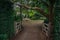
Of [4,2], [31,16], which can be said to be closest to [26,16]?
[31,16]

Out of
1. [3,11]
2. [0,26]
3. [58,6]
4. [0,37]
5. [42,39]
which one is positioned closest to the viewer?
[58,6]

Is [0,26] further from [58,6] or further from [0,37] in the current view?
[58,6]

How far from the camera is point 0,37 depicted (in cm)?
858

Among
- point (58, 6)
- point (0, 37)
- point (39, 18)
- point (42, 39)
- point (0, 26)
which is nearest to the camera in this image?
point (58, 6)

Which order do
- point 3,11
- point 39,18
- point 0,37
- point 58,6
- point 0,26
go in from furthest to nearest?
point 39,18 → point 3,11 → point 0,26 → point 0,37 → point 58,6

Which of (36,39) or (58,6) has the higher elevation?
(58,6)

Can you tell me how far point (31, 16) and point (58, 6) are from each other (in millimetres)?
20637

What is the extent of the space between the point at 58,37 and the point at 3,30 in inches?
168

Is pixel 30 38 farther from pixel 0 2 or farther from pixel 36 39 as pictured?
pixel 0 2

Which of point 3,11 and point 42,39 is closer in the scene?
point 3,11

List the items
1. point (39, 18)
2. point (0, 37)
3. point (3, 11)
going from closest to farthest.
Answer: point (0, 37), point (3, 11), point (39, 18)

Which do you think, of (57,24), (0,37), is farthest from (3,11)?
(57,24)

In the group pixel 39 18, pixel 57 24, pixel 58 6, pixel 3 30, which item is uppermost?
pixel 58 6

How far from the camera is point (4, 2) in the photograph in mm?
11016
